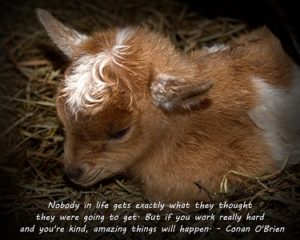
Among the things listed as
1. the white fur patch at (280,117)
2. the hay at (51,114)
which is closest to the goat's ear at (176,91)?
the white fur patch at (280,117)

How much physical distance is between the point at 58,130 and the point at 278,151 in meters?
1.90

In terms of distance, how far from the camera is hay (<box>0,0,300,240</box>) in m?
4.07

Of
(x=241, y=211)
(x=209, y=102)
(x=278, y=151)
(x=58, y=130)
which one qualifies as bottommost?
(x=58, y=130)

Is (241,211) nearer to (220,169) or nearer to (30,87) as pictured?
(220,169)

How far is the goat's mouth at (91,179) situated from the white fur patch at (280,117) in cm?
120

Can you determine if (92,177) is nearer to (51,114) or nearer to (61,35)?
(61,35)

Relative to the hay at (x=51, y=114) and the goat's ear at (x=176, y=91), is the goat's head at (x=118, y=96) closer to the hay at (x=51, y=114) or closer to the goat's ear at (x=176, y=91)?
the goat's ear at (x=176, y=91)

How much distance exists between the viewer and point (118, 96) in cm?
355

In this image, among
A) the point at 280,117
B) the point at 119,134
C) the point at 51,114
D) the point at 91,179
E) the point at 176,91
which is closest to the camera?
the point at 176,91

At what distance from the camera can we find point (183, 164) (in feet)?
13.3

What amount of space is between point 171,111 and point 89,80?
0.61 m

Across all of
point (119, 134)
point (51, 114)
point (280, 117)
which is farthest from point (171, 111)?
point (51, 114)

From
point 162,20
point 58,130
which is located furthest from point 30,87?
point 162,20

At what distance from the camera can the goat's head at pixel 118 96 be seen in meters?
3.54
